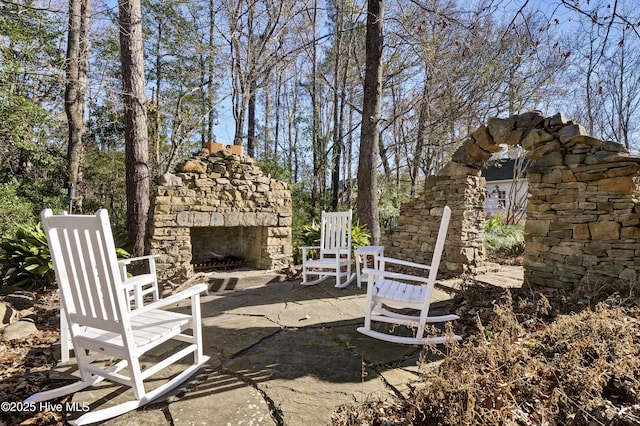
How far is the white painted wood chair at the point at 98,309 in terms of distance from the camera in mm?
1522

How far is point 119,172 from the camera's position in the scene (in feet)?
28.8

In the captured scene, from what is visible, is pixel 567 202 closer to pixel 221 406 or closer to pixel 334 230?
pixel 334 230

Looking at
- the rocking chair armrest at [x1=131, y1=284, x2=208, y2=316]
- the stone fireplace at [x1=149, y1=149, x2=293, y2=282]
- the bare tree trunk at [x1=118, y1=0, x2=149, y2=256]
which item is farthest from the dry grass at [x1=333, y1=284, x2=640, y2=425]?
the bare tree trunk at [x1=118, y1=0, x2=149, y2=256]

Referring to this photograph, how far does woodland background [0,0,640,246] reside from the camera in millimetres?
6176

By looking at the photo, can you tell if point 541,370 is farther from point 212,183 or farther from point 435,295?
point 212,183

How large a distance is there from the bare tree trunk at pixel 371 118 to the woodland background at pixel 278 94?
0.16 m

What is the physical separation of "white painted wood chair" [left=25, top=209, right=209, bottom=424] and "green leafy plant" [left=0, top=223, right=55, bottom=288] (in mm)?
2677

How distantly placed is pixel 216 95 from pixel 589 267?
920 cm

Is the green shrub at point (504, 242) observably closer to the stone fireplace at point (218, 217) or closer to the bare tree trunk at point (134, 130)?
the stone fireplace at point (218, 217)

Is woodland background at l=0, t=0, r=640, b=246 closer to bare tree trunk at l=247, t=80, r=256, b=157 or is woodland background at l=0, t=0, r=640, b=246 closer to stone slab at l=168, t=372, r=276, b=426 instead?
bare tree trunk at l=247, t=80, r=256, b=157

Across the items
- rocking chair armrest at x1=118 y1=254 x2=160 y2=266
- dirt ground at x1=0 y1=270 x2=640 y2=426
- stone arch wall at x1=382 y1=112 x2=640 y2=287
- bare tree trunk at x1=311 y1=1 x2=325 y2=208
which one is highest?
bare tree trunk at x1=311 y1=1 x2=325 y2=208

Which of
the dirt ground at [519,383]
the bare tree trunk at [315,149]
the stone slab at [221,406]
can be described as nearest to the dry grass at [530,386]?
the dirt ground at [519,383]

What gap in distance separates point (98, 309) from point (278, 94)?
10.5 m

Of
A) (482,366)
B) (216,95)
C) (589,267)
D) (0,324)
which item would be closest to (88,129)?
(216,95)
